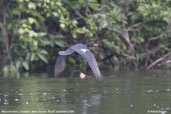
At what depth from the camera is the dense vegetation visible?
48.4 feet

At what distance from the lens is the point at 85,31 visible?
49.4ft

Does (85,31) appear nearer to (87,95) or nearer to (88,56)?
(88,56)

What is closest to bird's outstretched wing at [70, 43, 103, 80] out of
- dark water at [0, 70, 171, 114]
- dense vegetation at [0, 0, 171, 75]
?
dark water at [0, 70, 171, 114]

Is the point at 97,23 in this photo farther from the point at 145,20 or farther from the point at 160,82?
the point at 160,82

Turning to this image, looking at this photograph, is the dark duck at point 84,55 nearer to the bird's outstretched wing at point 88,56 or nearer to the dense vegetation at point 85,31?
the bird's outstretched wing at point 88,56

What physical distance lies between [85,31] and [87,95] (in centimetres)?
555

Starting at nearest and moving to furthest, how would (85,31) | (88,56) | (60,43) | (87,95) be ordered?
(87,95) < (88,56) < (85,31) < (60,43)

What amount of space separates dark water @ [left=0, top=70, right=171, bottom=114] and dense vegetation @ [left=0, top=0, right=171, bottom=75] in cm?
187

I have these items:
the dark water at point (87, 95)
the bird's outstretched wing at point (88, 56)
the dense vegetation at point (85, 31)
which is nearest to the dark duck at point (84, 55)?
the bird's outstretched wing at point (88, 56)

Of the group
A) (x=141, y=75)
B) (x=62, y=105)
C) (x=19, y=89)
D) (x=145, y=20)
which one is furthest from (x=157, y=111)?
(x=145, y=20)

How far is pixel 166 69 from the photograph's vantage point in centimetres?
1591

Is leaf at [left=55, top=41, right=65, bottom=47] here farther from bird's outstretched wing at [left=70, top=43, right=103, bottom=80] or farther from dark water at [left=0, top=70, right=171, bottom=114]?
bird's outstretched wing at [left=70, top=43, right=103, bottom=80]

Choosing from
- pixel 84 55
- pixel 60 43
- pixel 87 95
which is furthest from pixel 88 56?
pixel 60 43

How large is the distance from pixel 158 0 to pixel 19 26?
12.3 ft
